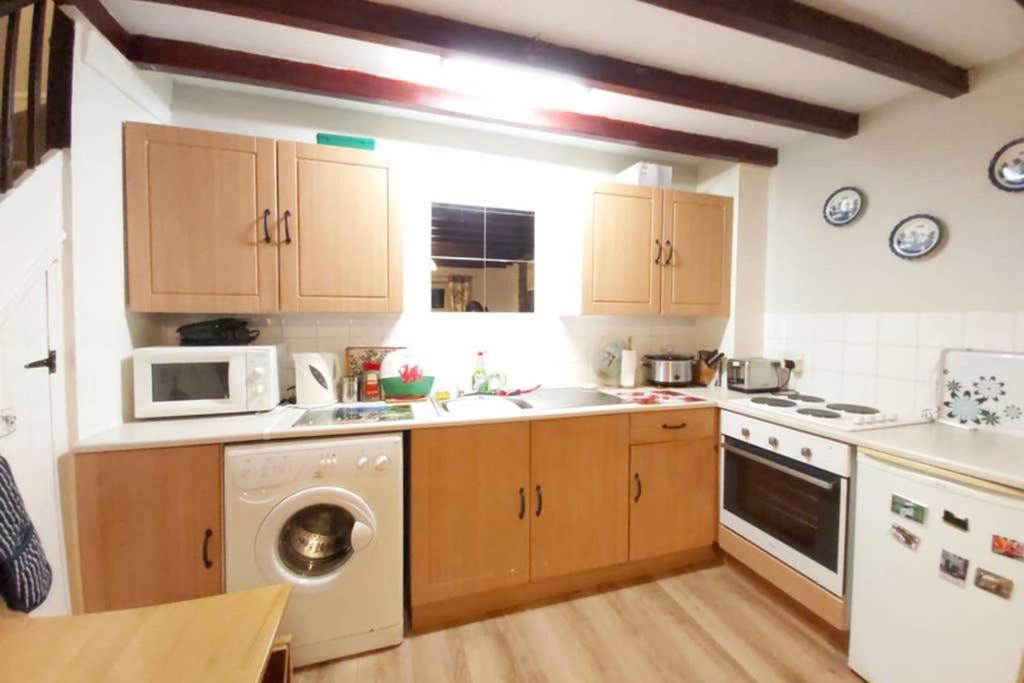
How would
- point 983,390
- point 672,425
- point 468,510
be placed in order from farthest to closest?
point 672,425 → point 468,510 → point 983,390

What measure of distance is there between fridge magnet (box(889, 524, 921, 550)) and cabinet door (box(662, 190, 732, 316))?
1.29 m

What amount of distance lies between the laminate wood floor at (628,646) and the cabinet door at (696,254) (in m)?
1.46

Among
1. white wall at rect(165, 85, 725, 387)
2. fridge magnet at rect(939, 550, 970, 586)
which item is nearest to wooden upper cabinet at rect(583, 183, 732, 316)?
white wall at rect(165, 85, 725, 387)

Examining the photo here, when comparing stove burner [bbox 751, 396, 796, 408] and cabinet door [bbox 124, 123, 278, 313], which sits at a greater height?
cabinet door [bbox 124, 123, 278, 313]

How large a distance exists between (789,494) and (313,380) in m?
2.12

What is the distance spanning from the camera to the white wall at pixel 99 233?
1.22 metres

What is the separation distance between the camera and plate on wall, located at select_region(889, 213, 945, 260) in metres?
1.64

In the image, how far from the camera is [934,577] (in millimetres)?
1176

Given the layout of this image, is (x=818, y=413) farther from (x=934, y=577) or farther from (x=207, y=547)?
(x=207, y=547)

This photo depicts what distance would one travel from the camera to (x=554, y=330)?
232 cm

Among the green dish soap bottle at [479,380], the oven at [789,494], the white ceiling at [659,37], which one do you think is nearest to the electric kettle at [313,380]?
the green dish soap bottle at [479,380]

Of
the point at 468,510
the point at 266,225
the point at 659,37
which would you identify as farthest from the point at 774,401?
the point at 266,225

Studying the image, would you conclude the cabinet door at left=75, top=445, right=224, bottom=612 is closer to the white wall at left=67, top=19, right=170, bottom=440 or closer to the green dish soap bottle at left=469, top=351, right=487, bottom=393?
the white wall at left=67, top=19, right=170, bottom=440

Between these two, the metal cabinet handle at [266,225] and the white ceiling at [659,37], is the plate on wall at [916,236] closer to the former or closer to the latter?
the white ceiling at [659,37]
